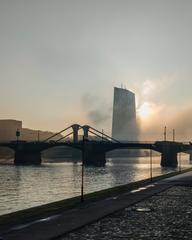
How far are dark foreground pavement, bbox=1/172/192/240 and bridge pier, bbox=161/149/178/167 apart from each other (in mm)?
146916

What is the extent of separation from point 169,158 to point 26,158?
6286cm

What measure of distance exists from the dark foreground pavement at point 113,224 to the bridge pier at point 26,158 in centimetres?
16212

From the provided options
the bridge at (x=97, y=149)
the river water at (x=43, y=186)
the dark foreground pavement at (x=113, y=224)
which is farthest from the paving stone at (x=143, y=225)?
the bridge at (x=97, y=149)

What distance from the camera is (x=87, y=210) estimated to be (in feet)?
85.6

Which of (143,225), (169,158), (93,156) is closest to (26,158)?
(93,156)

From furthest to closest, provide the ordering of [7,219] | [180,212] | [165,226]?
1. [180,212]
2. [7,219]
3. [165,226]

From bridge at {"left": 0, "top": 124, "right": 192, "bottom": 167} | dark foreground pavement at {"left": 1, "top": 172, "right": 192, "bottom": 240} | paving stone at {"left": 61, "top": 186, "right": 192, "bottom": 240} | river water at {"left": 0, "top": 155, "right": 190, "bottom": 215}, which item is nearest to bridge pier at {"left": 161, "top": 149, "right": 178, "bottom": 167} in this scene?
bridge at {"left": 0, "top": 124, "right": 192, "bottom": 167}

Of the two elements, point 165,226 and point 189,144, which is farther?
point 189,144

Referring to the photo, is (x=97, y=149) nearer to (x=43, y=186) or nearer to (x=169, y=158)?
(x=169, y=158)

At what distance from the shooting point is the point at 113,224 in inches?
816

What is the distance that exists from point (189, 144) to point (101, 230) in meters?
173

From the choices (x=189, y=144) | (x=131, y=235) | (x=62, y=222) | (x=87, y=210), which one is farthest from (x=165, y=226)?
(x=189, y=144)

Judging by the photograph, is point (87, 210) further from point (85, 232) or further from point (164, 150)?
point (164, 150)

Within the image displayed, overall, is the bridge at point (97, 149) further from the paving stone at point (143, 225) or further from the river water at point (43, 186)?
the paving stone at point (143, 225)
